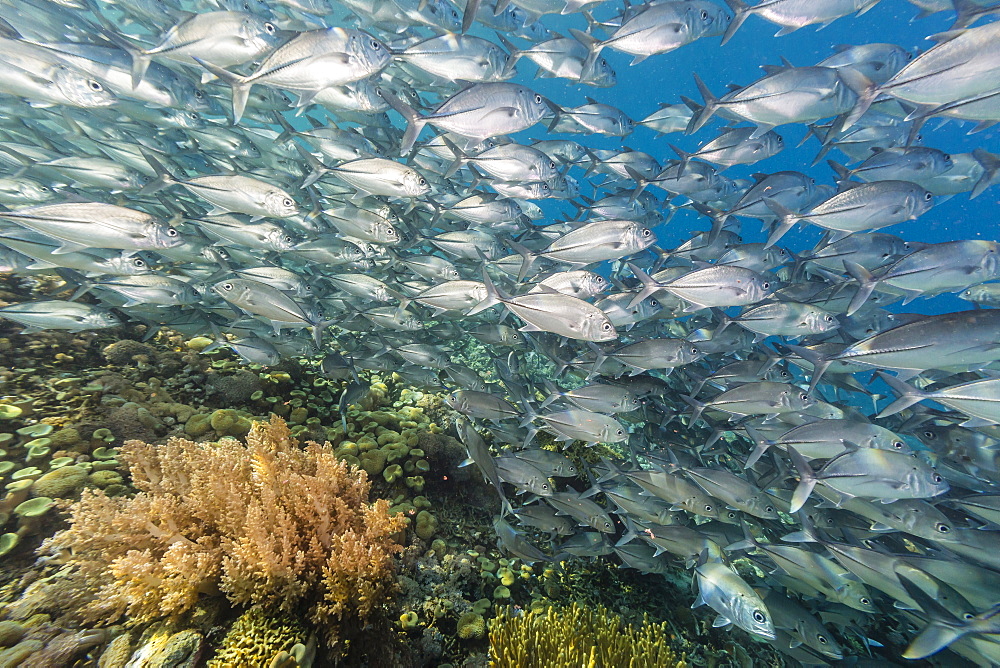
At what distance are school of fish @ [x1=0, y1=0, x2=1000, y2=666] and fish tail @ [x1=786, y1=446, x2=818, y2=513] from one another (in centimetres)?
4

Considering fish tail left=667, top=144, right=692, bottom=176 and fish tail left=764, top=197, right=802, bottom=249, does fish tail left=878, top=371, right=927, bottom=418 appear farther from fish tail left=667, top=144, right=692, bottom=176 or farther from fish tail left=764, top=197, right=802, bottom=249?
fish tail left=667, top=144, right=692, bottom=176

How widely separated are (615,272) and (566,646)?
4851 mm

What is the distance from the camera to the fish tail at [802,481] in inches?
137

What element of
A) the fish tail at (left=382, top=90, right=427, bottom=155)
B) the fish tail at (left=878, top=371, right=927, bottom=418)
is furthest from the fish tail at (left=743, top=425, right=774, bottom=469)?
the fish tail at (left=382, top=90, right=427, bottom=155)

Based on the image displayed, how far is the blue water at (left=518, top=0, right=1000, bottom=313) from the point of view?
38812 mm

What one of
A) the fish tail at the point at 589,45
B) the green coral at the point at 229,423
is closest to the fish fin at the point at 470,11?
the fish tail at the point at 589,45

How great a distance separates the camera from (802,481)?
3.54 meters

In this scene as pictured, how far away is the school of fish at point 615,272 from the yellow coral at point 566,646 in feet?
2.75

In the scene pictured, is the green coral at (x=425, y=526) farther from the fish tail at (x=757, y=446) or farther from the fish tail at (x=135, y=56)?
the fish tail at (x=135, y=56)

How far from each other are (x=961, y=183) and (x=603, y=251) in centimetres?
464

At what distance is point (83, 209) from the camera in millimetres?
3166

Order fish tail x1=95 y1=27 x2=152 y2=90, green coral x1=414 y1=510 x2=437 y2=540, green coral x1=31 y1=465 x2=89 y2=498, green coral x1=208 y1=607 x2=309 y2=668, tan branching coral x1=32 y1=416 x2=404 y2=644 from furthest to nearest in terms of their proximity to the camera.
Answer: green coral x1=414 y1=510 x2=437 y2=540
fish tail x1=95 y1=27 x2=152 y2=90
green coral x1=31 y1=465 x2=89 y2=498
tan branching coral x1=32 y1=416 x2=404 y2=644
green coral x1=208 y1=607 x2=309 y2=668

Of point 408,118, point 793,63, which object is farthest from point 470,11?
point 793,63

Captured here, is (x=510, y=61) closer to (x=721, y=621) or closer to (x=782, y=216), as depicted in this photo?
(x=782, y=216)
